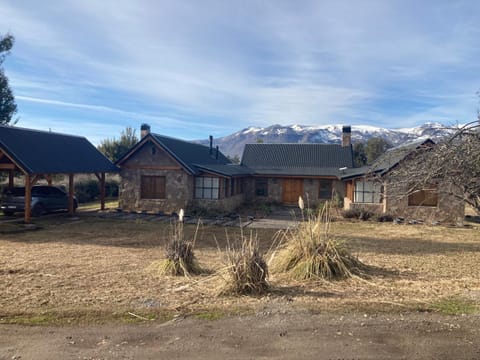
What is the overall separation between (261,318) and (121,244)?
816 centimetres

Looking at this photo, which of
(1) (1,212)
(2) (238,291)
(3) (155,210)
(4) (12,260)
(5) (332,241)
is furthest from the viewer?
(3) (155,210)

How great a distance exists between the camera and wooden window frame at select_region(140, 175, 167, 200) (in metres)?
22.4

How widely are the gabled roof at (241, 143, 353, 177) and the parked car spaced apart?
1296 centimetres

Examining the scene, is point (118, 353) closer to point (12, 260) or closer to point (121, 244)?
point (12, 260)

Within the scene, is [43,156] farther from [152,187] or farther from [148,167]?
[152,187]

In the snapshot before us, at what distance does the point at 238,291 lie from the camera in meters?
7.12

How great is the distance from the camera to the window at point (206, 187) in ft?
73.7

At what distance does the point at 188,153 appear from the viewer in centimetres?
2397

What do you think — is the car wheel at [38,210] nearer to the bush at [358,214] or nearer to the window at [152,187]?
the window at [152,187]

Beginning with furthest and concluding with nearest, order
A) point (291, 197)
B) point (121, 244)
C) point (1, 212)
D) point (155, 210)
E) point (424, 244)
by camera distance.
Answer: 1. point (291, 197)
2. point (155, 210)
3. point (1, 212)
4. point (424, 244)
5. point (121, 244)

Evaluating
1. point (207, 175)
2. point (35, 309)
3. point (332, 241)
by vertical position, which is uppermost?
point (207, 175)

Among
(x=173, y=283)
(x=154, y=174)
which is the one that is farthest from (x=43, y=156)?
(x=173, y=283)

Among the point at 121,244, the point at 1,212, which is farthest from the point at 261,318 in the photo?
the point at 1,212

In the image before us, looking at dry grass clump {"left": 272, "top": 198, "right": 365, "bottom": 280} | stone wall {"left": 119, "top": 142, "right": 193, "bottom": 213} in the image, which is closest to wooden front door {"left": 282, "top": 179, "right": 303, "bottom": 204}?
stone wall {"left": 119, "top": 142, "right": 193, "bottom": 213}
